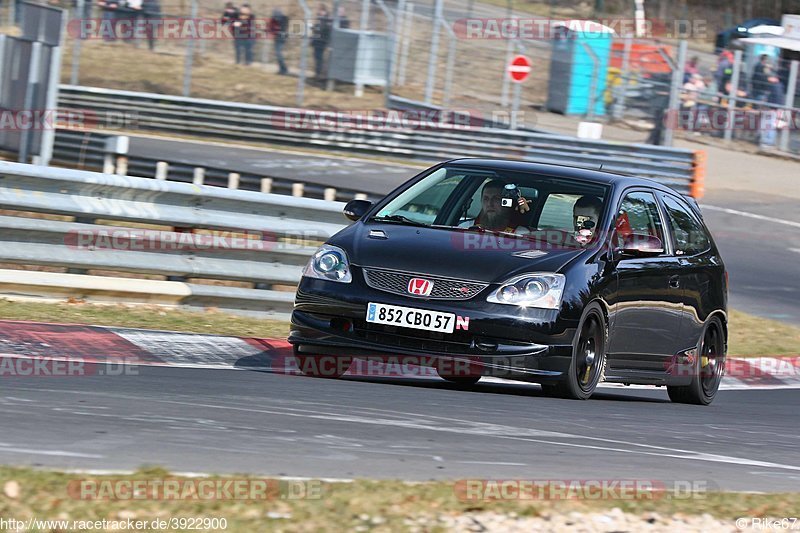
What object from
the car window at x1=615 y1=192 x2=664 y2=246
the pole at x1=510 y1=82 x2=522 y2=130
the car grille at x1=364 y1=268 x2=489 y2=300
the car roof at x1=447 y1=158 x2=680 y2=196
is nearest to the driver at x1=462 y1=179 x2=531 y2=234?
the car roof at x1=447 y1=158 x2=680 y2=196

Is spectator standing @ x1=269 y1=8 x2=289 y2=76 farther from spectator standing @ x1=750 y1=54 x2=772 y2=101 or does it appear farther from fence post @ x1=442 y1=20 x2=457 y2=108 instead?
spectator standing @ x1=750 y1=54 x2=772 y2=101

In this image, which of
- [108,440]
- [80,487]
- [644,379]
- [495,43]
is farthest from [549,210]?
[495,43]

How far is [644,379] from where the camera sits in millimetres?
8938

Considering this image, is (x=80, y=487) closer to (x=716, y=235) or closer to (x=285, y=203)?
(x=285, y=203)

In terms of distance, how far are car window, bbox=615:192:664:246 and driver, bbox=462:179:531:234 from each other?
63cm

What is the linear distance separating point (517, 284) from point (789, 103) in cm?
2284

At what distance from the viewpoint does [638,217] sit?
9.05 m

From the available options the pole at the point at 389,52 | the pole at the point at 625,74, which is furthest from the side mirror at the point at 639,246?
the pole at the point at 389,52

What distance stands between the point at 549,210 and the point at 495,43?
2080 centimetres

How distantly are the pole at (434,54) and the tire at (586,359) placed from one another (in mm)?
20707

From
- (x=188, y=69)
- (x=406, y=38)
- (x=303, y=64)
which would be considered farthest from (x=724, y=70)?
(x=188, y=69)

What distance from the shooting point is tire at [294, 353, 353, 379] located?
819cm

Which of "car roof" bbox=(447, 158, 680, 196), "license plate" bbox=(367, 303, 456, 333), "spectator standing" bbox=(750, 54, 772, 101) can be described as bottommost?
"license plate" bbox=(367, 303, 456, 333)

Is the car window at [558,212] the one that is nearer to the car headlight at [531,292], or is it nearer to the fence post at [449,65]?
the car headlight at [531,292]
